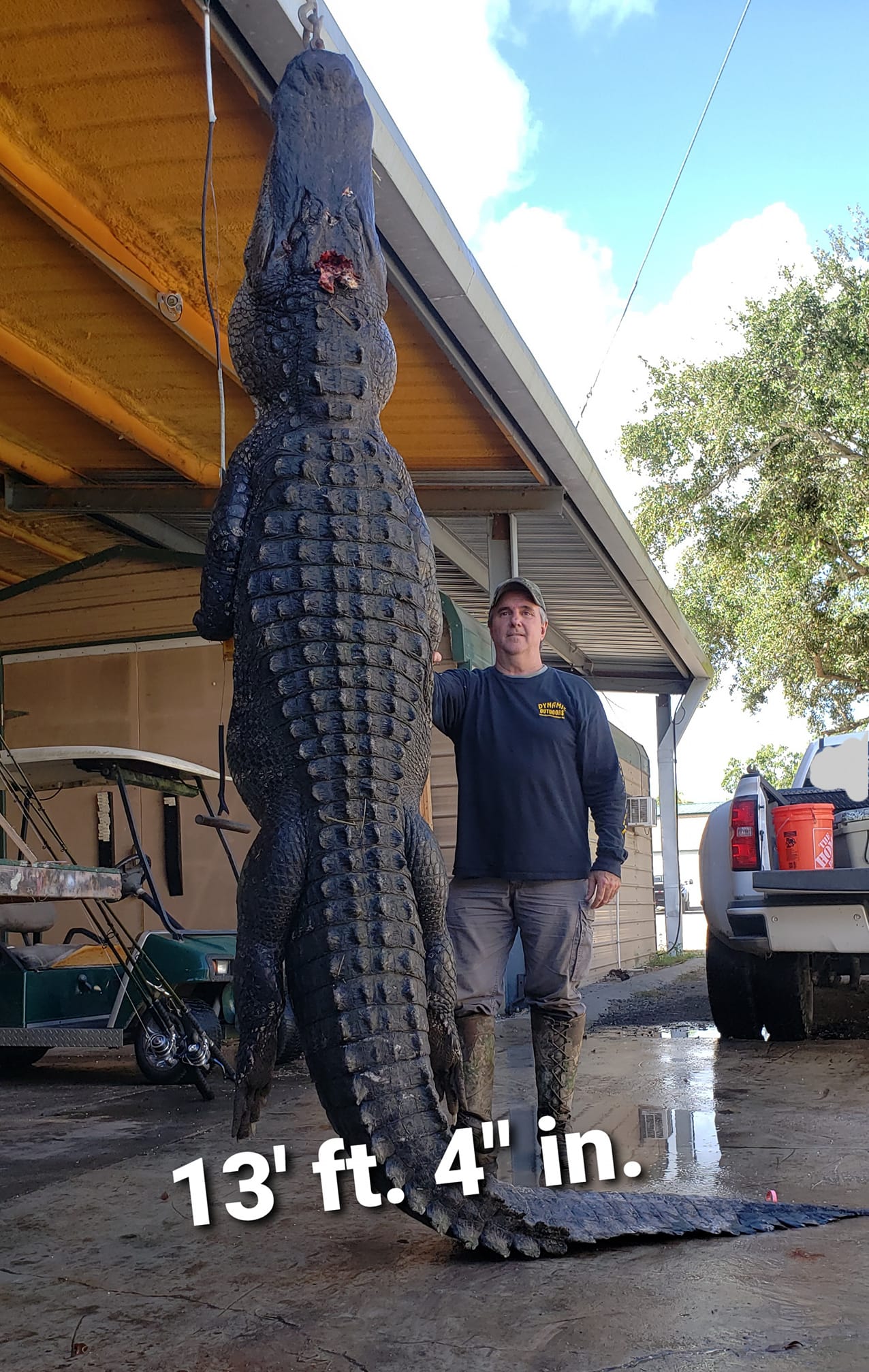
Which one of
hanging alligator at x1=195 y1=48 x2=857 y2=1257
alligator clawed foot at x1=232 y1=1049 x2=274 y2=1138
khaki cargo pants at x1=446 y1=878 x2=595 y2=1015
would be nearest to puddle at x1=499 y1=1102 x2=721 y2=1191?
khaki cargo pants at x1=446 y1=878 x2=595 y2=1015

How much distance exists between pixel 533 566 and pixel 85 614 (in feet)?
12.8

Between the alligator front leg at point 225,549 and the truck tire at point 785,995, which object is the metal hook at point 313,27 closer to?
the alligator front leg at point 225,549

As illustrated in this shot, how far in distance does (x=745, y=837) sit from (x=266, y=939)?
4.16m

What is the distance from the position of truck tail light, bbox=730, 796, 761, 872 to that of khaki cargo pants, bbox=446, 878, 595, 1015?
7.60ft

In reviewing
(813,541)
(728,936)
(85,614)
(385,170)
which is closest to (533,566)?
(85,614)

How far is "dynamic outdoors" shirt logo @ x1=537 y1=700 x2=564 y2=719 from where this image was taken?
4180 millimetres

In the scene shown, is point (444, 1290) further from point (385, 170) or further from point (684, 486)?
point (684, 486)

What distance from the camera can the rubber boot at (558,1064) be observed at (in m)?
3.90

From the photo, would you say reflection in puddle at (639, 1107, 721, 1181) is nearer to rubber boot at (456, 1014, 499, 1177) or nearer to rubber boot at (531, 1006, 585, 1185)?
rubber boot at (531, 1006, 585, 1185)

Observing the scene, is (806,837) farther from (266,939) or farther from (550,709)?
(266,939)

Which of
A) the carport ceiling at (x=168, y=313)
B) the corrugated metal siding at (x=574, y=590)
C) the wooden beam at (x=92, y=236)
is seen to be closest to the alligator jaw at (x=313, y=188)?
the carport ceiling at (x=168, y=313)

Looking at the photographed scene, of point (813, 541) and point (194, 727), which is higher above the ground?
point (813, 541)

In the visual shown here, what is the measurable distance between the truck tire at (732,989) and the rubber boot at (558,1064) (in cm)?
290

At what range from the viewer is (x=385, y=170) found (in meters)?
4.39
